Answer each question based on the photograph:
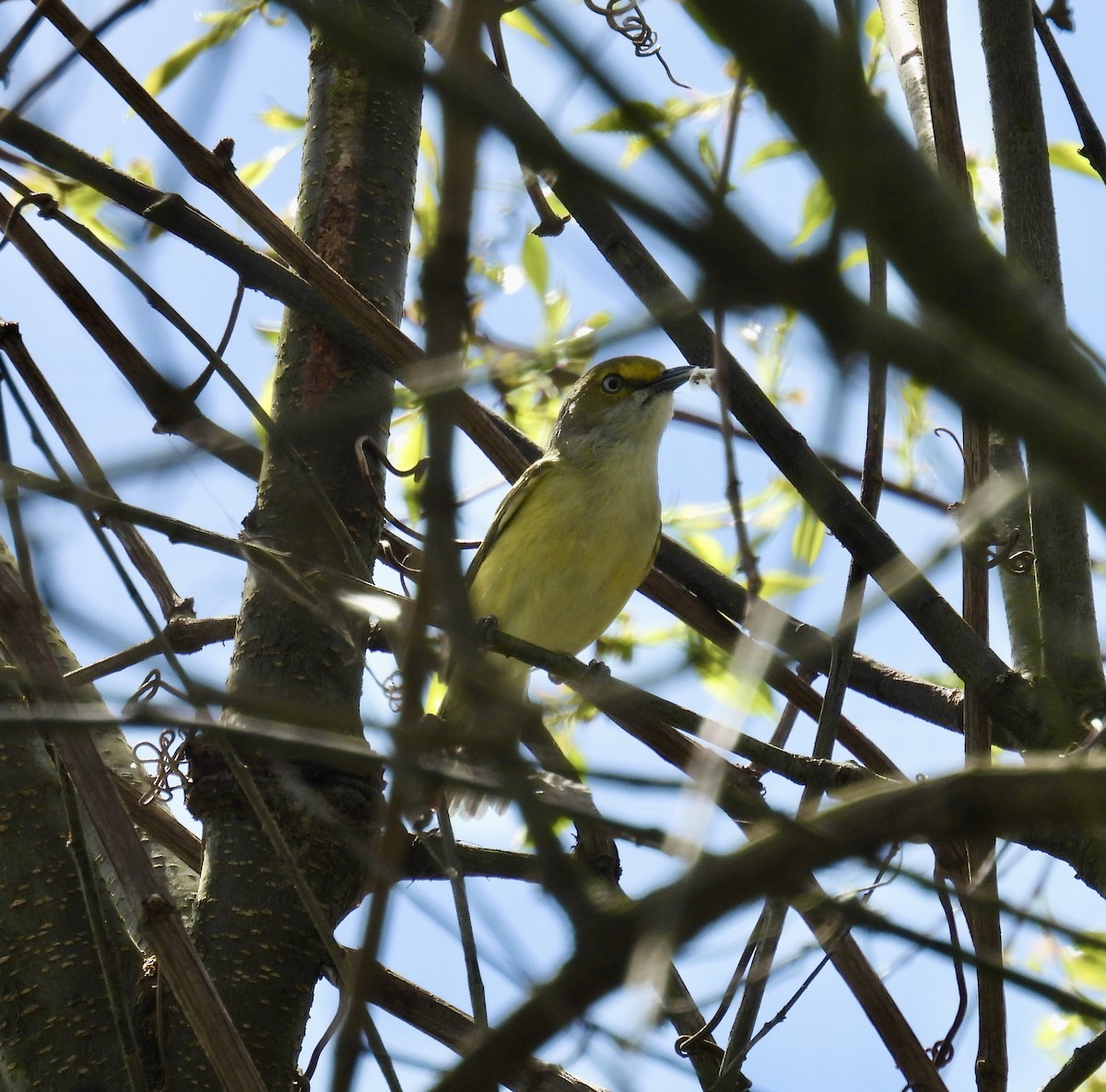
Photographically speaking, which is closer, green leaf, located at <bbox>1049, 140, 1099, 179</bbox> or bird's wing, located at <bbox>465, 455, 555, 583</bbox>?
green leaf, located at <bbox>1049, 140, 1099, 179</bbox>

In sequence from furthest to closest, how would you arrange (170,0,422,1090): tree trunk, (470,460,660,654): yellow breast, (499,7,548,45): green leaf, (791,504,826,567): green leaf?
(470,460,660,654): yellow breast → (499,7,548,45): green leaf → (791,504,826,567): green leaf → (170,0,422,1090): tree trunk

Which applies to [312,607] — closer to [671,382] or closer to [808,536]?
[808,536]

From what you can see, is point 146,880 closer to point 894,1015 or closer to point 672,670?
point 672,670

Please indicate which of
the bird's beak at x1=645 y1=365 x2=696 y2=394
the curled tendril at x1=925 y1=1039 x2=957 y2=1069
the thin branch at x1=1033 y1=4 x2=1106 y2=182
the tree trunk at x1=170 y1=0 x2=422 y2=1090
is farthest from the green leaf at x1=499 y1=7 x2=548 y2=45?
the curled tendril at x1=925 y1=1039 x2=957 y2=1069

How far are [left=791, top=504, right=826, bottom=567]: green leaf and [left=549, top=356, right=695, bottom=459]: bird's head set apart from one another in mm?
2211

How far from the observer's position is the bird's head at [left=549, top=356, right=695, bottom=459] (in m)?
6.07

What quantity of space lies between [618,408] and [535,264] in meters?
1.46

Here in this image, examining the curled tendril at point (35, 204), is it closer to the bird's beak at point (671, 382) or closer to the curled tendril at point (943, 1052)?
the curled tendril at point (943, 1052)

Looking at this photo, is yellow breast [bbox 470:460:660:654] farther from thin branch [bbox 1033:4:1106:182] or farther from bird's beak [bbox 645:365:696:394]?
thin branch [bbox 1033:4:1106:182]

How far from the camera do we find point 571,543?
5.52 meters

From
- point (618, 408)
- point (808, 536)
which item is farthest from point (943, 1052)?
point (618, 408)

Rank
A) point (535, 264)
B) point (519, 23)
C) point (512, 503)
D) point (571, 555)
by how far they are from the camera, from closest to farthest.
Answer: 1. point (519, 23)
2. point (535, 264)
3. point (571, 555)
4. point (512, 503)

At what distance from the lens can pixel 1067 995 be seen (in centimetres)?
124

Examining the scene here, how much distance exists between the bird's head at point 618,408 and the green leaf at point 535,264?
3.23ft
